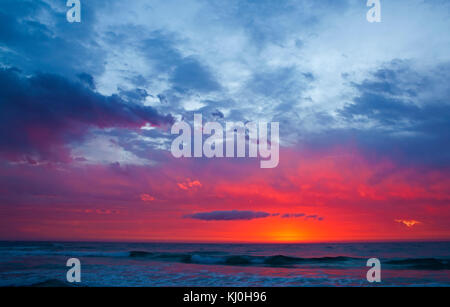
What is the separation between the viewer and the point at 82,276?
15133 millimetres

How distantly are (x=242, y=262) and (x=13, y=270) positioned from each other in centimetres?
1680
